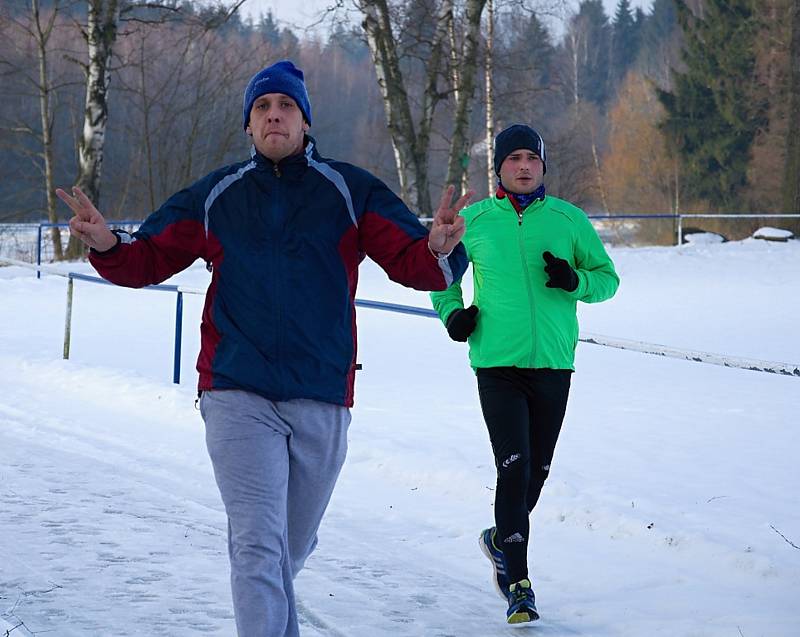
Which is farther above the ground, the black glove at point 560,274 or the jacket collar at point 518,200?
the jacket collar at point 518,200

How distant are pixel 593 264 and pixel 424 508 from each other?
2169 mm

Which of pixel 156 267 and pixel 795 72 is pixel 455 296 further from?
pixel 795 72

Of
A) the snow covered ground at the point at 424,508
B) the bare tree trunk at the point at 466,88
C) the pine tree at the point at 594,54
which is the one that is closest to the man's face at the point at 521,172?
the snow covered ground at the point at 424,508

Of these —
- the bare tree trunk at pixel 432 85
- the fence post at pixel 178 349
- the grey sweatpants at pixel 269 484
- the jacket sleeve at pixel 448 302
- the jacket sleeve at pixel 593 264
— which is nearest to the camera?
the grey sweatpants at pixel 269 484

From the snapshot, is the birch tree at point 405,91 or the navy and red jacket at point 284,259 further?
the birch tree at point 405,91

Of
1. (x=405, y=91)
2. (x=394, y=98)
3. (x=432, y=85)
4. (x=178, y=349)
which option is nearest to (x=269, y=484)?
(x=178, y=349)

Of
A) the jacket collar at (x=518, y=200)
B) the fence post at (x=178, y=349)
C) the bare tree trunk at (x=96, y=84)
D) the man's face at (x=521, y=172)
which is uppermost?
the bare tree trunk at (x=96, y=84)

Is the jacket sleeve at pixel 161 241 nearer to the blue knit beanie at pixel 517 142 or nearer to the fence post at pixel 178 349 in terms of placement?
the blue knit beanie at pixel 517 142

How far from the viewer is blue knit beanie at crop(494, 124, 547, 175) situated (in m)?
4.70

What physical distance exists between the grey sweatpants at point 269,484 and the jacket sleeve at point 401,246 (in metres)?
0.45

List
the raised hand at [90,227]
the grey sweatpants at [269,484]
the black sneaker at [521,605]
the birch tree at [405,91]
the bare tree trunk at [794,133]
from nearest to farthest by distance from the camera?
the grey sweatpants at [269,484] < the raised hand at [90,227] < the black sneaker at [521,605] < the birch tree at [405,91] < the bare tree trunk at [794,133]

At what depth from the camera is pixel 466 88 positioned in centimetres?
2398

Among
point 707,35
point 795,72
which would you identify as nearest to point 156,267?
point 795,72

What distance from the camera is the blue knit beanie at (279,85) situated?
143 inches
